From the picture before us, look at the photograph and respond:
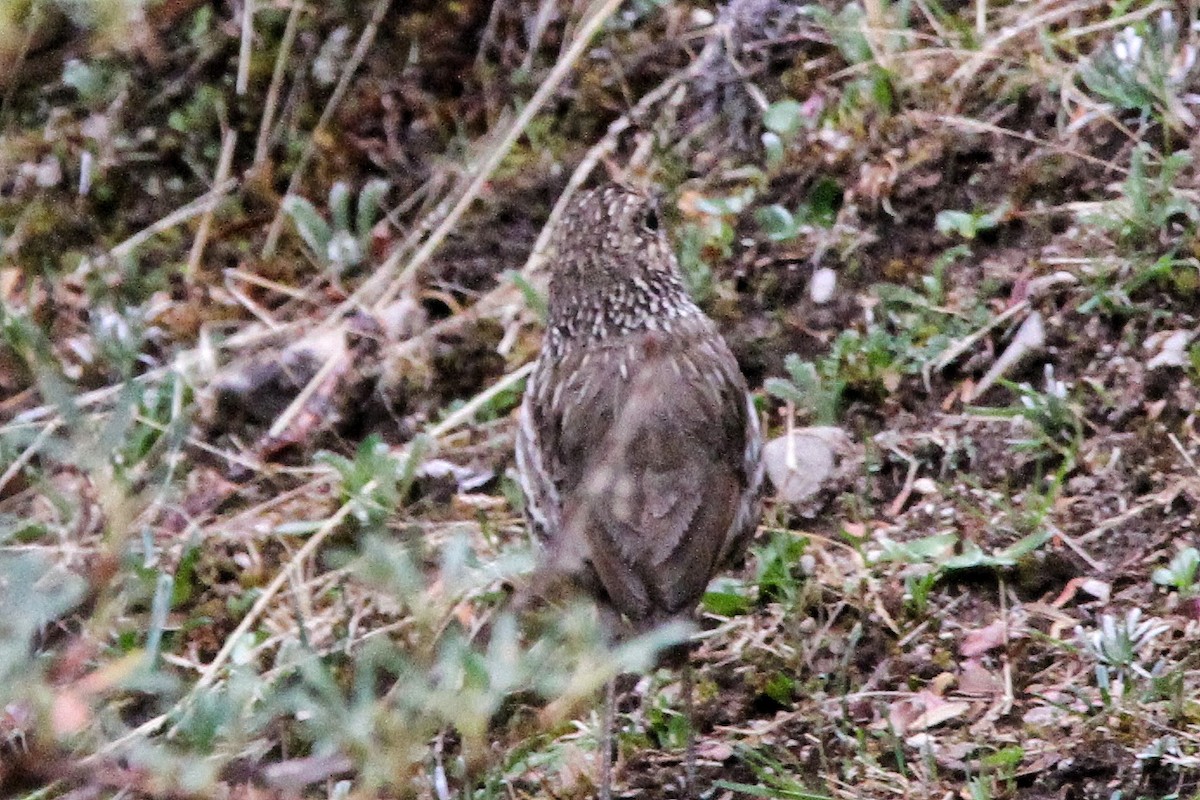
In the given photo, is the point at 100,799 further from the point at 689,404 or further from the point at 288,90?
the point at 288,90

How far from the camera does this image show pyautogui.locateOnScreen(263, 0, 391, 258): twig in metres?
6.05

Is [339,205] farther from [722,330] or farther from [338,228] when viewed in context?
[722,330]

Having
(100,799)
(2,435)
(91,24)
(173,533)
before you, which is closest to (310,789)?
(173,533)

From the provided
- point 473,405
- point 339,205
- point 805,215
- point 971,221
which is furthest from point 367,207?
point 971,221

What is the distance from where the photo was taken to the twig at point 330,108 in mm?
6055

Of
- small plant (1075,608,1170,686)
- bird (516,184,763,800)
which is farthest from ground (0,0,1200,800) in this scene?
bird (516,184,763,800)

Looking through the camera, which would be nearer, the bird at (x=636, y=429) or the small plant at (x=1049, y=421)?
the bird at (x=636, y=429)

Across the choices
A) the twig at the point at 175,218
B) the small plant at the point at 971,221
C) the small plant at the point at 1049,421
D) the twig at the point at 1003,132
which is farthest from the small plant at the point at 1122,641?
the twig at the point at 175,218

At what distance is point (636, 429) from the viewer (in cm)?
361

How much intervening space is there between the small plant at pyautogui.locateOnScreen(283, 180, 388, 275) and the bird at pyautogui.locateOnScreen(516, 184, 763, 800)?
4.63 feet

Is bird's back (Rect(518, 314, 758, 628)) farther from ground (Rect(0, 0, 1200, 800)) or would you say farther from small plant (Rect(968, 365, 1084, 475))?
small plant (Rect(968, 365, 1084, 475))

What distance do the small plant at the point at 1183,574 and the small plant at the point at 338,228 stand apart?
9.72ft

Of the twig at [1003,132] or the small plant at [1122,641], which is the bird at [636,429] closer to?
the small plant at [1122,641]

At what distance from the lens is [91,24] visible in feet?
5.30
